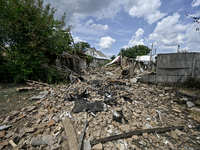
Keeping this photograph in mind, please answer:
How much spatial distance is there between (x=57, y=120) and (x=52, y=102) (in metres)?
1.33

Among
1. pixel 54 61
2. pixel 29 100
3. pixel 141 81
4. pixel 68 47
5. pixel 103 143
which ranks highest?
pixel 68 47

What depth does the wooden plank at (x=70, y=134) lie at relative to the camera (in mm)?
2294

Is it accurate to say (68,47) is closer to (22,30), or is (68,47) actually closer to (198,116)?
(22,30)

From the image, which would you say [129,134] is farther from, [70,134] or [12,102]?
[12,102]

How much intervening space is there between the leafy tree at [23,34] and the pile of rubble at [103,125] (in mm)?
3795

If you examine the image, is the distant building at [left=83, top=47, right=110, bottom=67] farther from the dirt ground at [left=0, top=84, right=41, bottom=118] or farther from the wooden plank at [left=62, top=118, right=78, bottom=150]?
the wooden plank at [left=62, top=118, right=78, bottom=150]

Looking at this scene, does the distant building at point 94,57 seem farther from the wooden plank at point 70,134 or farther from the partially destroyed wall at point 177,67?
the wooden plank at point 70,134

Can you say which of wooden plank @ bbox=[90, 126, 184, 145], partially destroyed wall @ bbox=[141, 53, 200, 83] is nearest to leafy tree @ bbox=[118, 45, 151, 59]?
partially destroyed wall @ bbox=[141, 53, 200, 83]

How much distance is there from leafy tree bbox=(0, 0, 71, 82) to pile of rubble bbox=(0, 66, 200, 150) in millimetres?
3795

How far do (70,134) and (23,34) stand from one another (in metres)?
7.61

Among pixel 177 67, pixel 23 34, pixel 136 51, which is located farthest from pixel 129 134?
pixel 136 51

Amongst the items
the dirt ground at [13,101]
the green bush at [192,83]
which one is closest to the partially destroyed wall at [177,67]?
the green bush at [192,83]

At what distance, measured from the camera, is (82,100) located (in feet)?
13.4

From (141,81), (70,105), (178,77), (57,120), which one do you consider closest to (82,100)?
(70,105)
